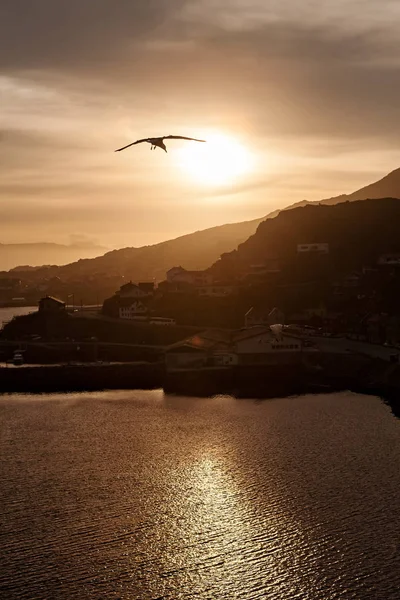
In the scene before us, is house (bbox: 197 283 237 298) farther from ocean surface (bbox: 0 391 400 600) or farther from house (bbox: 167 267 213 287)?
ocean surface (bbox: 0 391 400 600)

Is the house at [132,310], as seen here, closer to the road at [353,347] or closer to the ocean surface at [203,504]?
the road at [353,347]

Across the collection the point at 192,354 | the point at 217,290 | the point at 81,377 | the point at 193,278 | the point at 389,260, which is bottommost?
the point at 81,377

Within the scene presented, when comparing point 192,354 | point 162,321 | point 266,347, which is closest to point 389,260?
point 162,321

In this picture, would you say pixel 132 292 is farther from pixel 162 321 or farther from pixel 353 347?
pixel 353 347

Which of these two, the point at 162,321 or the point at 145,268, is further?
the point at 145,268

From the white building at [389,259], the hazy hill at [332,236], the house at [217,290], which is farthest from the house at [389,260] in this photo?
the house at [217,290]

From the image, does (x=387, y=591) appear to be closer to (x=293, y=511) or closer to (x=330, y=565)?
(x=330, y=565)
